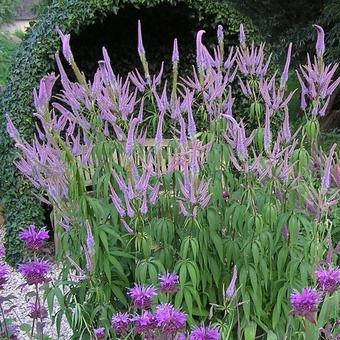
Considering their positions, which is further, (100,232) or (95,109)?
(95,109)

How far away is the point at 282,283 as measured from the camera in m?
2.54

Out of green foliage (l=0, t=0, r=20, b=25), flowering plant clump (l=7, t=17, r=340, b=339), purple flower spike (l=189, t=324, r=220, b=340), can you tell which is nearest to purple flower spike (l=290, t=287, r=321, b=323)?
purple flower spike (l=189, t=324, r=220, b=340)

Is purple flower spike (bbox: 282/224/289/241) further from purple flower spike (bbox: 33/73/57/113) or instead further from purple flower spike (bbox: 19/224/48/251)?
purple flower spike (bbox: 33/73/57/113)

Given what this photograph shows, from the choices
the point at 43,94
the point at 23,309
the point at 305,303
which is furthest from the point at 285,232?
the point at 23,309

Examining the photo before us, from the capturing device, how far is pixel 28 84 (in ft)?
19.0

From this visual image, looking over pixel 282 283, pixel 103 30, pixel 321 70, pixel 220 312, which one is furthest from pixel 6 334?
pixel 103 30

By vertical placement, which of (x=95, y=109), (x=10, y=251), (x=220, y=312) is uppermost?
(x=95, y=109)

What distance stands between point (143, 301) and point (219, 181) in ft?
2.87

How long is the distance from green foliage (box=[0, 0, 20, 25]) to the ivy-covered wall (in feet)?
45.1

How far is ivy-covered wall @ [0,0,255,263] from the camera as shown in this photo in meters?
5.79

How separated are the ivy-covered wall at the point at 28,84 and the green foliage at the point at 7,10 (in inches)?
541

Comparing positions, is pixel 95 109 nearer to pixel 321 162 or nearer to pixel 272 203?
pixel 272 203

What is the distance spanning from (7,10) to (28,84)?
15100 mm

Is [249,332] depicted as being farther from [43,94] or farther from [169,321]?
[43,94]
